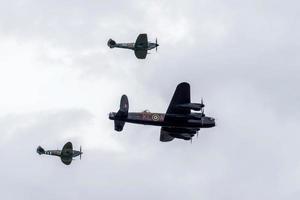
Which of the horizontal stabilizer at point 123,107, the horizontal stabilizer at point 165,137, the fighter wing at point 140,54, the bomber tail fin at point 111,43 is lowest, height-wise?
the horizontal stabilizer at point 165,137

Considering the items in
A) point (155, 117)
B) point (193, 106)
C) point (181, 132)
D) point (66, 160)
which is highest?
point (193, 106)

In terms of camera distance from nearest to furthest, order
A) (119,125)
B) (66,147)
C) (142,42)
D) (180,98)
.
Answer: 1. (119,125)
2. (180,98)
3. (66,147)
4. (142,42)

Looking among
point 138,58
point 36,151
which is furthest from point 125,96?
point 36,151

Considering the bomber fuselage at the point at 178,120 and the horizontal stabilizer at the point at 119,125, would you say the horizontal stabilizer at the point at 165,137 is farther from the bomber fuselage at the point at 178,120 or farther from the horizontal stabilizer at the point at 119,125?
the horizontal stabilizer at the point at 119,125

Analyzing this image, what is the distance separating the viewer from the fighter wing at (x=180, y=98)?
14312 centimetres

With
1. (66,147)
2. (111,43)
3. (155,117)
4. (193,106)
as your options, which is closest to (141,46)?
(111,43)

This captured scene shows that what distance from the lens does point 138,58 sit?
156m

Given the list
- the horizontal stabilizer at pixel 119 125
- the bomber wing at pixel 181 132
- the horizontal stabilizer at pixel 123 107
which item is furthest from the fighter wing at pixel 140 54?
the horizontal stabilizer at pixel 119 125

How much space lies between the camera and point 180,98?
471 ft

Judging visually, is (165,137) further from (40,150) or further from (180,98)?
(40,150)

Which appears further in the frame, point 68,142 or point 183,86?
point 68,142

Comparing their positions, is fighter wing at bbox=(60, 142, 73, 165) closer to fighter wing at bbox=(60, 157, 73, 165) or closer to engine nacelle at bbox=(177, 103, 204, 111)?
fighter wing at bbox=(60, 157, 73, 165)

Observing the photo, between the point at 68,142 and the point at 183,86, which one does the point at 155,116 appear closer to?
the point at 183,86

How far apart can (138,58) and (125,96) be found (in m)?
17.0
